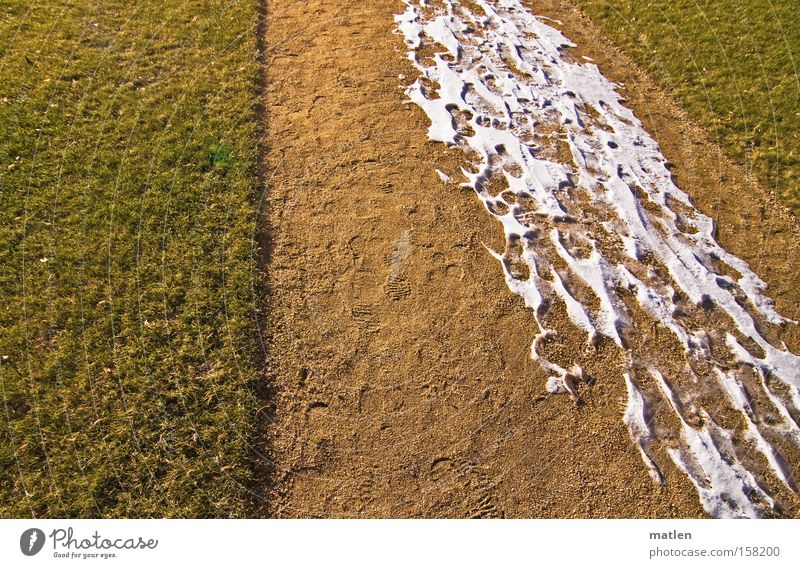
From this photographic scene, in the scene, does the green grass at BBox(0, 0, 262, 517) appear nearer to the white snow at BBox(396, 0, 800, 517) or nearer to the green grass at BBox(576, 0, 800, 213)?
the white snow at BBox(396, 0, 800, 517)

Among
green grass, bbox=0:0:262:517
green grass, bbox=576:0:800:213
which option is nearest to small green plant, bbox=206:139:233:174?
green grass, bbox=0:0:262:517

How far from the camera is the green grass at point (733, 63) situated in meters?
7.39

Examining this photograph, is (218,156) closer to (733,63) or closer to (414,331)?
(414,331)

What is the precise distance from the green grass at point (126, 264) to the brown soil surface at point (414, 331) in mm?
479

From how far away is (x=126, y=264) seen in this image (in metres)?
5.89

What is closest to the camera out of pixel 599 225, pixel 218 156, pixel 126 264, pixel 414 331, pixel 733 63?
pixel 414 331

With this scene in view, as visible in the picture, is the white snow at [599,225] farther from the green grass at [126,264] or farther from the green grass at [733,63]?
the green grass at [126,264]

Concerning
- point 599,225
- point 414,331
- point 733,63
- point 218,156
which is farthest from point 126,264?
point 733,63

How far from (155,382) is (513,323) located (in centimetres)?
358

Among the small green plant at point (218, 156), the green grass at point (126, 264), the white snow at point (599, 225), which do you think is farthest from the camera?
the small green plant at point (218, 156)

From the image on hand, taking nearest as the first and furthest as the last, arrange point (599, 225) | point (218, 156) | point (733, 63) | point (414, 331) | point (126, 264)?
point (414, 331) → point (126, 264) → point (599, 225) → point (218, 156) → point (733, 63)

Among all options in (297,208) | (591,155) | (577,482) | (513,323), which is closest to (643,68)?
(591,155)

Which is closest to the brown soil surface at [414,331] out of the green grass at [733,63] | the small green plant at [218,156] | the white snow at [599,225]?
the white snow at [599,225]

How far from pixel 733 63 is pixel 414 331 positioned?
692 centimetres
